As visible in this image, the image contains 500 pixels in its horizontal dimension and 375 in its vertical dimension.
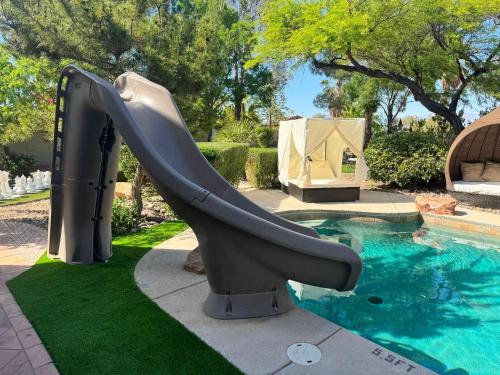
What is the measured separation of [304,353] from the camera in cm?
309

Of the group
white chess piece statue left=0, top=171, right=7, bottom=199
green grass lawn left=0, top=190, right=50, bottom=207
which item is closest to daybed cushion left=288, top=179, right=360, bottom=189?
green grass lawn left=0, top=190, right=50, bottom=207

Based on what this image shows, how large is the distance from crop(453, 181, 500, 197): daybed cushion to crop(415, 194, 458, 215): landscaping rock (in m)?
1.22

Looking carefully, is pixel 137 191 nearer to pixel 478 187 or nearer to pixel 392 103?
pixel 478 187

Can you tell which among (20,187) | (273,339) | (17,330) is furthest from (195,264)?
(20,187)

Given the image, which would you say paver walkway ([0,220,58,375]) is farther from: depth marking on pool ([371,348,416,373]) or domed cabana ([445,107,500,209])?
domed cabana ([445,107,500,209])

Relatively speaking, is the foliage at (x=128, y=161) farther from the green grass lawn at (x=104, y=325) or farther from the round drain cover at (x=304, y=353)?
the round drain cover at (x=304, y=353)

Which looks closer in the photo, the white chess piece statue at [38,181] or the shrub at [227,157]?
the shrub at [227,157]

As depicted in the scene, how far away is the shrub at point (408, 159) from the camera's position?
38.9ft

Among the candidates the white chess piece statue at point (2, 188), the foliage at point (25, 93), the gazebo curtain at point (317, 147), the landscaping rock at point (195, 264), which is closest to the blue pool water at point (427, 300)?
the landscaping rock at point (195, 264)

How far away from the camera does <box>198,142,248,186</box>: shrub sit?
31.3 ft

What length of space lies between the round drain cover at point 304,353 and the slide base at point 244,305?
Result: 60 cm

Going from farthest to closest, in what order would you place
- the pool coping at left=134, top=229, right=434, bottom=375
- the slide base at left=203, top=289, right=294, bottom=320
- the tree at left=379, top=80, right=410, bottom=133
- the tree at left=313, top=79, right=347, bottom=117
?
the tree at left=313, top=79, right=347, bottom=117, the tree at left=379, top=80, right=410, bottom=133, the slide base at left=203, top=289, right=294, bottom=320, the pool coping at left=134, top=229, right=434, bottom=375

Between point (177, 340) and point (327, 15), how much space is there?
12.2m

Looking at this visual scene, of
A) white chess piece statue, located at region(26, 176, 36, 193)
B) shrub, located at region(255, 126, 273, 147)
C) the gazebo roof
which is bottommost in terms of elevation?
white chess piece statue, located at region(26, 176, 36, 193)
